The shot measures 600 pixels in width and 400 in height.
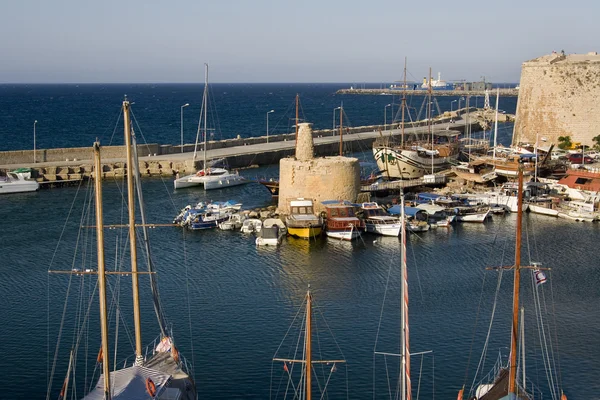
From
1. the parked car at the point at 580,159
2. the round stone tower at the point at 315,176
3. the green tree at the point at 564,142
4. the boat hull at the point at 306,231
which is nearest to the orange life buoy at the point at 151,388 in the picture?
A: the boat hull at the point at 306,231

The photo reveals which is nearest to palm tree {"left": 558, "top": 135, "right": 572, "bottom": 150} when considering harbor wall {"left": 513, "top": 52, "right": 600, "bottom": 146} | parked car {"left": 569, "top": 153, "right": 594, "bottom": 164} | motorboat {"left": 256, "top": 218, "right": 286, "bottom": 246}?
harbor wall {"left": 513, "top": 52, "right": 600, "bottom": 146}

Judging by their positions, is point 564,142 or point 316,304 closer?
point 316,304

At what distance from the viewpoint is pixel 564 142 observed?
44969 mm

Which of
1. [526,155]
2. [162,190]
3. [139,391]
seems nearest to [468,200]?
[526,155]

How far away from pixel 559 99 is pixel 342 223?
25647mm

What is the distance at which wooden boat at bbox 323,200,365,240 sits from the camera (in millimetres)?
27325

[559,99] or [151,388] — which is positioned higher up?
[559,99]

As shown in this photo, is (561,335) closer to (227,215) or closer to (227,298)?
(227,298)

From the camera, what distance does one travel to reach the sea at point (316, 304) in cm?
1617

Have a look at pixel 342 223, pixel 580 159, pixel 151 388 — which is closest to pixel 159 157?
pixel 342 223

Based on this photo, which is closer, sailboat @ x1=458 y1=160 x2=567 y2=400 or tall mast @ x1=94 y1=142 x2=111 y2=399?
tall mast @ x1=94 y1=142 x2=111 y2=399

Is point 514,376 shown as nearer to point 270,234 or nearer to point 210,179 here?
point 270,234

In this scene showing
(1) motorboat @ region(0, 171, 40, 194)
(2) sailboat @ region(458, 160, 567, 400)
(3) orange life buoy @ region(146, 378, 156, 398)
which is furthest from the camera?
(1) motorboat @ region(0, 171, 40, 194)

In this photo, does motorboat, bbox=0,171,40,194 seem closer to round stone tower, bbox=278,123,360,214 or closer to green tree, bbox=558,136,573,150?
round stone tower, bbox=278,123,360,214
